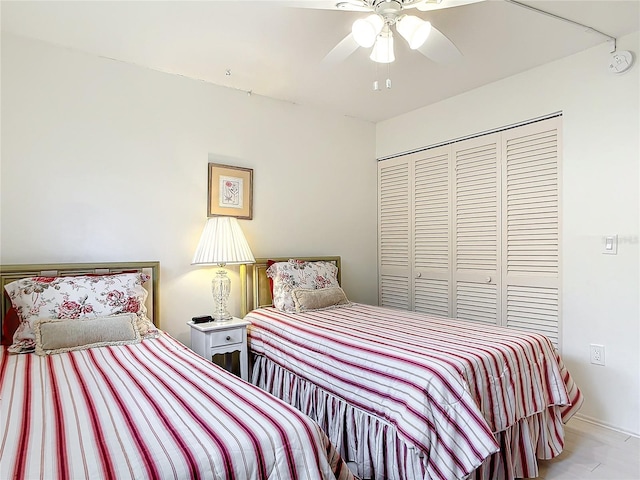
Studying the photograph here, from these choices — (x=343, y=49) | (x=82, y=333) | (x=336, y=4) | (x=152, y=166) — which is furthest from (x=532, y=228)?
(x=82, y=333)

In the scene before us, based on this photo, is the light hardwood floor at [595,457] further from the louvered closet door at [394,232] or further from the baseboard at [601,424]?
the louvered closet door at [394,232]

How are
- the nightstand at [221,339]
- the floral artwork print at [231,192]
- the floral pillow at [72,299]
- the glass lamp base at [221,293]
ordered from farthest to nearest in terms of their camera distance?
the floral artwork print at [231,192] < the glass lamp base at [221,293] < the nightstand at [221,339] < the floral pillow at [72,299]

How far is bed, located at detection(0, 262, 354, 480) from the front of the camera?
1.03 m

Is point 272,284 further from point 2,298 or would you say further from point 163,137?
point 2,298

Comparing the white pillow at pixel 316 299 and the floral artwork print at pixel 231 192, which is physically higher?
the floral artwork print at pixel 231 192

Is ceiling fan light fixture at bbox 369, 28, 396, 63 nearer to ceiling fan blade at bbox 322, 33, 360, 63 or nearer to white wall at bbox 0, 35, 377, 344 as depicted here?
ceiling fan blade at bbox 322, 33, 360, 63

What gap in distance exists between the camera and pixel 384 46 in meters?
2.01

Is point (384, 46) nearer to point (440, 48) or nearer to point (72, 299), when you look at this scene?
point (440, 48)

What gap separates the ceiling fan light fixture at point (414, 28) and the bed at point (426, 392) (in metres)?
1.45

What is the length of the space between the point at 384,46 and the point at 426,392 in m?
1.63

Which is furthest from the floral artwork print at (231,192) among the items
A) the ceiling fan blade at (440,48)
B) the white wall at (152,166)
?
the ceiling fan blade at (440,48)

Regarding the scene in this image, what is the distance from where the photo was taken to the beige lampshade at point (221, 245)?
2.83 meters

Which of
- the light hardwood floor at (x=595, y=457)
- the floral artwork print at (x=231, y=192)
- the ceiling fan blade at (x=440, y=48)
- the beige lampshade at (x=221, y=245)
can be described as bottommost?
the light hardwood floor at (x=595, y=457)

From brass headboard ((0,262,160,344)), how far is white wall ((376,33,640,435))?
2.79m
